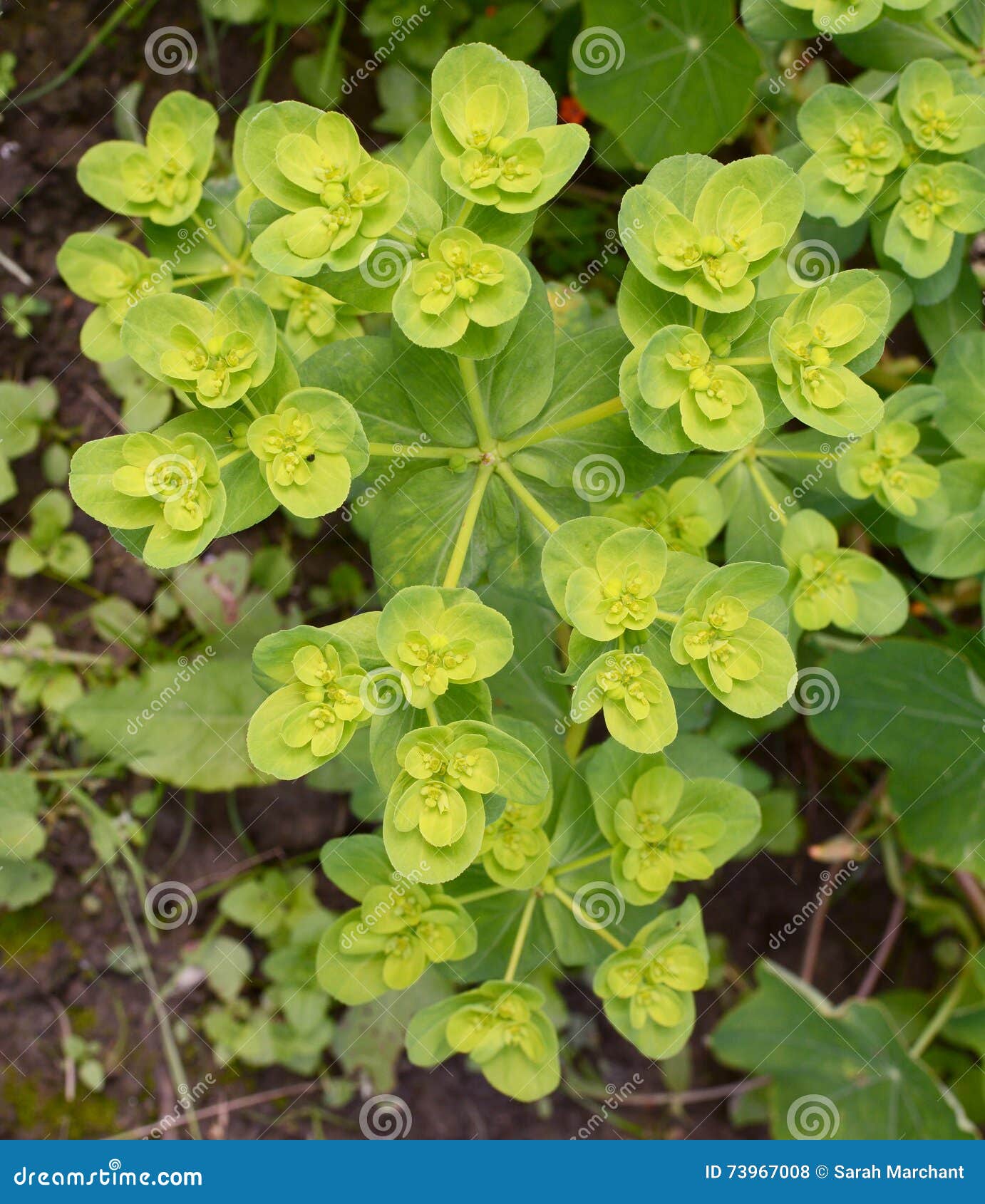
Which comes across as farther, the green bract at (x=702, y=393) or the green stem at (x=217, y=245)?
the green stem at (x=217, y=245)

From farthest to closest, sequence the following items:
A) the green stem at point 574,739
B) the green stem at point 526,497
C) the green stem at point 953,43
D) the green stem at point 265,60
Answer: the green stem at point 265,60
the green stem at point 574,739
the green stem at point 953,43
the green stem at point 526,497

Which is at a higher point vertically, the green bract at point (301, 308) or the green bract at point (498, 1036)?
the green bract at point (301, 308)

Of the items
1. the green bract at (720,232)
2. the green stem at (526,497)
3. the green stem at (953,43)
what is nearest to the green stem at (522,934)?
the green stem at (526,497)

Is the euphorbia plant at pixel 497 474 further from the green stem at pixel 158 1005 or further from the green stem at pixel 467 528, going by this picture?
the green stem at pixel 158 1005

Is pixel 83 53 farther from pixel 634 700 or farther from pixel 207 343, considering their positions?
pixel 634 700

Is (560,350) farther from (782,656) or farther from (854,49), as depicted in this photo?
(854,49)

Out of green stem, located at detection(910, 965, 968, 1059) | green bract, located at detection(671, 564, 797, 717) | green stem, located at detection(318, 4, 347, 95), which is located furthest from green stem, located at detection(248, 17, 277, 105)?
green stem, located at detection(910, 965, 968, 1059)

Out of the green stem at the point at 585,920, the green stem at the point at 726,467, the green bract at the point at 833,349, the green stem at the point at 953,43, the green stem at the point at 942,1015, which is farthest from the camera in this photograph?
the green stem at the point at 942,1015

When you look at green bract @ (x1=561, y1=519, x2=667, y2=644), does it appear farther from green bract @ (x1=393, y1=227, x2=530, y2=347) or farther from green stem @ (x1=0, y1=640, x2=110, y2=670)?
green stem @ (x1=0, y1=640, x2=110, y2=670)
